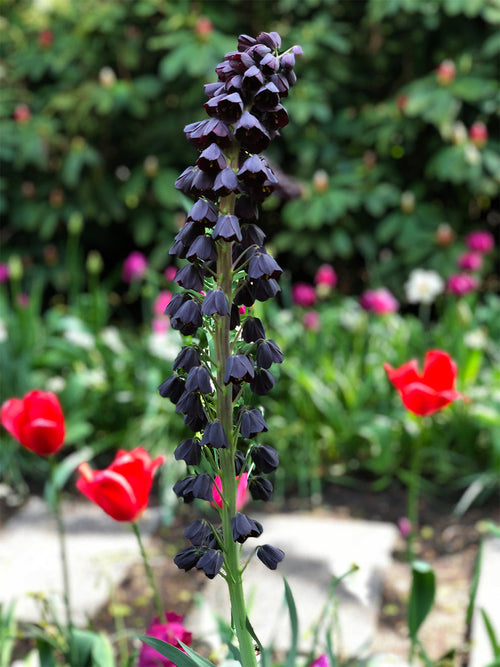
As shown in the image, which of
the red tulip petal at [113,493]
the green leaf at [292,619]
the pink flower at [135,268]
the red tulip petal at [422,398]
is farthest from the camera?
the pink flower at [135,268]

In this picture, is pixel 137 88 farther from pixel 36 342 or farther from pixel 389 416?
pixel 389 416

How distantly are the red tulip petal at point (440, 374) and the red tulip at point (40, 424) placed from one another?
0.68 m

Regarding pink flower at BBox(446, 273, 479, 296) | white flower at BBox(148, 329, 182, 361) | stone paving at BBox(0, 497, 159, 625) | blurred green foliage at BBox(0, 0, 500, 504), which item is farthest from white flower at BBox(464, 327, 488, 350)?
stone paving at BBox(0, 497, 159, 625)

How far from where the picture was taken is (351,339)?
319 centimetres

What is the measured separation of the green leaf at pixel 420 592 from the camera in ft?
3.59

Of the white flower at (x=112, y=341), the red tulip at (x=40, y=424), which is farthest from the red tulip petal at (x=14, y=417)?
the white flower at (x=112, y=341)

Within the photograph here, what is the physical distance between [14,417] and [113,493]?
1.11 ft

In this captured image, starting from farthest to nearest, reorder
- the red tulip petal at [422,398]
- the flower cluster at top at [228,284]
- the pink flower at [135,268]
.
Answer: the pink flower at [135,268] → the red tulip petal at [422,398] → the flower cluster at top at [228,284]

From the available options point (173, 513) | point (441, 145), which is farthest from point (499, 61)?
point (173, 513)

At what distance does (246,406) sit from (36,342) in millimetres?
2578

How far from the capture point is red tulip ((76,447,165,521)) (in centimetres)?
103

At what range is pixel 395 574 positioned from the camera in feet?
6.91

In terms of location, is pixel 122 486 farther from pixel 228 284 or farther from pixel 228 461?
pixel 228 284

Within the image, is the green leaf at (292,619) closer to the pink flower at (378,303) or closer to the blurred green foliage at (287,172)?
the blurred green foliage at (287,172)
